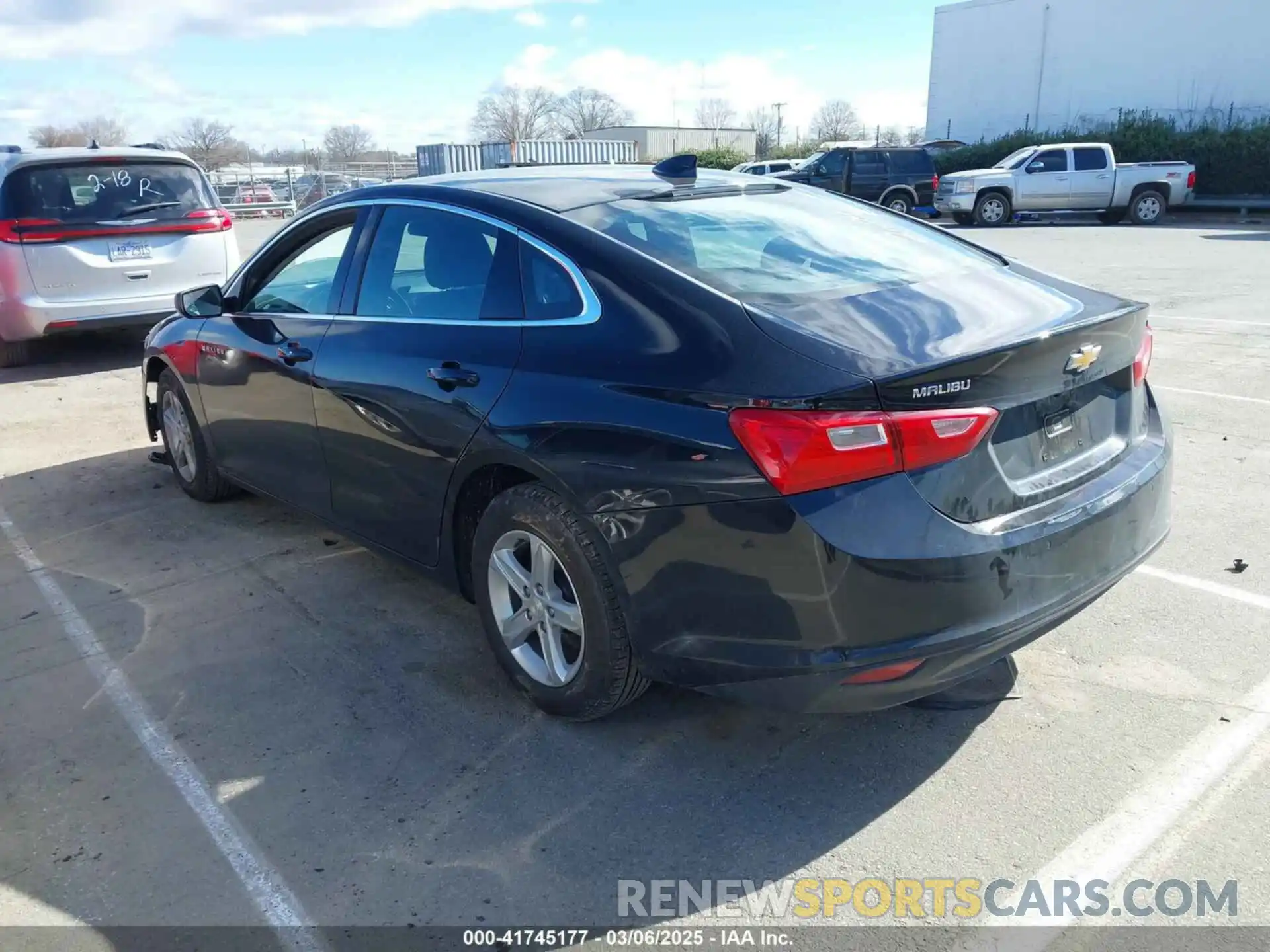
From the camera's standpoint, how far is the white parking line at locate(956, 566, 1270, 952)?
246cm

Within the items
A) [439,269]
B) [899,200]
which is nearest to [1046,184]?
[899,200]

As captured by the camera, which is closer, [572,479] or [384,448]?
[572,479]

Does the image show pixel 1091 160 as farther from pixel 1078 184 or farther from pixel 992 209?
pixel 992 209

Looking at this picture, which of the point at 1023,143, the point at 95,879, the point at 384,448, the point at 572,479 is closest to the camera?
the point at 95,879

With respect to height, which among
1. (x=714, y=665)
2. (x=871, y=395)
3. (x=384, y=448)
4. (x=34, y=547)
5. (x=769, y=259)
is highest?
(x=769, y=259)

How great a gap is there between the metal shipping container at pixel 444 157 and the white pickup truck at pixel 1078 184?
14.7m

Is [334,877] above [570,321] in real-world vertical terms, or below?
below

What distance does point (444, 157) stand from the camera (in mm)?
31406

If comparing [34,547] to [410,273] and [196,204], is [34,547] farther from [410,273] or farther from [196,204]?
[196,204]

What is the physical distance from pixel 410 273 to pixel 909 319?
74.4 inches

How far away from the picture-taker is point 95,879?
106 inches

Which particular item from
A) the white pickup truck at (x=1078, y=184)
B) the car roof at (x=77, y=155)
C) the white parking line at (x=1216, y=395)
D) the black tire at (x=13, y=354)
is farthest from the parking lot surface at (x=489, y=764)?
the white pickup truck at (x=1078, y=184)

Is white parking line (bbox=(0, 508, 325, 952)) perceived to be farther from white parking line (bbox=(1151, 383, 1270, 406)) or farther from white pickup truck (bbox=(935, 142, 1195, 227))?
white pickup truck (bbox=(935, 142, 1195, 227))

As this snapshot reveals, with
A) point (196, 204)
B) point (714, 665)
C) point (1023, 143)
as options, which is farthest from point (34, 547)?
point (1023, 143)
